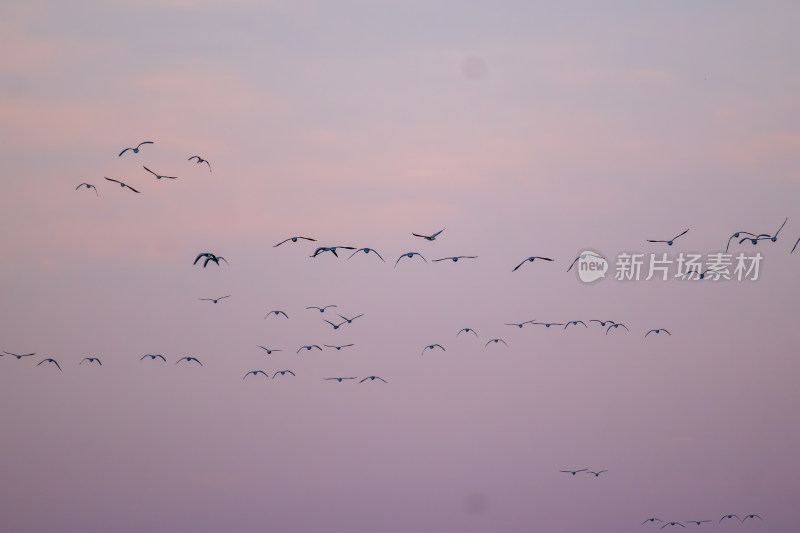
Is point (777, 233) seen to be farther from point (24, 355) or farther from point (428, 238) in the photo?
point (24, 355)

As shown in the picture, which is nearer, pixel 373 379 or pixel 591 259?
pixel 591 259

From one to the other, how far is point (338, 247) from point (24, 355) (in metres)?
21.1

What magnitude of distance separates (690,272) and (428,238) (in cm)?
1094

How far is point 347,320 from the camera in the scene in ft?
146

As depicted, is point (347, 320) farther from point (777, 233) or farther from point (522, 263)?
point (777, 233)

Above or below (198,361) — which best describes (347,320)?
above

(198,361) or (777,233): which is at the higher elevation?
(777,233)

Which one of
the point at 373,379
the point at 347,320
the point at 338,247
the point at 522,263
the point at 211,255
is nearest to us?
the point at 211,255

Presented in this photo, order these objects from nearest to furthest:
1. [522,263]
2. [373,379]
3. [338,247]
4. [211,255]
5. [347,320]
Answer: [211,255], [338,247], [522,263], [347,320], [373,379]

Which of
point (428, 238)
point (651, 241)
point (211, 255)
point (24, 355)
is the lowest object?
point (24, 355)

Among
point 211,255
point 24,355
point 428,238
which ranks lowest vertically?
point 24,355

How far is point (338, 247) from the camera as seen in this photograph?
3325cm

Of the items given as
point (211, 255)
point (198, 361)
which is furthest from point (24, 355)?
point (211, 255)

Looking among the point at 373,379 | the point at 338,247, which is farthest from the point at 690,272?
the point at 373,379
